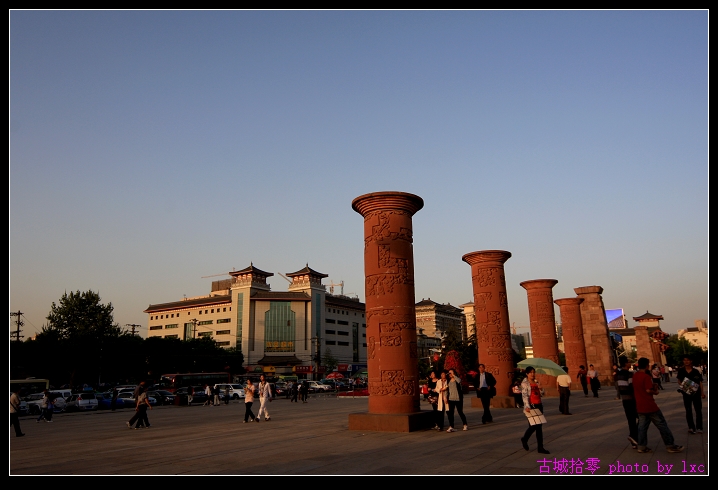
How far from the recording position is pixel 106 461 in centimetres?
885

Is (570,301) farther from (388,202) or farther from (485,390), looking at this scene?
(388,202)

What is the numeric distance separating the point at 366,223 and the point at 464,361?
29982 millimetres

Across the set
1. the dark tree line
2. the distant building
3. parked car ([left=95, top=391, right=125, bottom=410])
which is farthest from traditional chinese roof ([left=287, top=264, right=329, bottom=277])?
the distant building

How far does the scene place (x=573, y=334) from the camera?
2988cm

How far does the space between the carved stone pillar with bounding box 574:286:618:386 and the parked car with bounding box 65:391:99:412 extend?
29.2 meters

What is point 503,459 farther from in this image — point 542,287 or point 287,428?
Answer: point 542,287

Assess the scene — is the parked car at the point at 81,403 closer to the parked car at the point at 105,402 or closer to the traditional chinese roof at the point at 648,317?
the parked car at the point at 105,402

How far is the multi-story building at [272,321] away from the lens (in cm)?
9000

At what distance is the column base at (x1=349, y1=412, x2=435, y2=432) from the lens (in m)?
11.9

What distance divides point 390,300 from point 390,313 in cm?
31

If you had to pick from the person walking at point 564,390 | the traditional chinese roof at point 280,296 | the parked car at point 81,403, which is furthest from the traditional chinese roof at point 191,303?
the person walking at point 564,390

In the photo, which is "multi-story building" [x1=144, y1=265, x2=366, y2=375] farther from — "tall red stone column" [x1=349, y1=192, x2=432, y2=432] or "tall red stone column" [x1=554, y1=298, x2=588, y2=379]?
"tall red stone column" [x1=349, y1=192, x2=432, y2=432]

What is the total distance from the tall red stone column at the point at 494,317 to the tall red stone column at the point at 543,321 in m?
7.04

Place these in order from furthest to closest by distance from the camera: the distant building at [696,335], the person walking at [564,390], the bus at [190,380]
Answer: the distant building at [696,335] < the bus at [190,380] < the person walking at [564,390]
